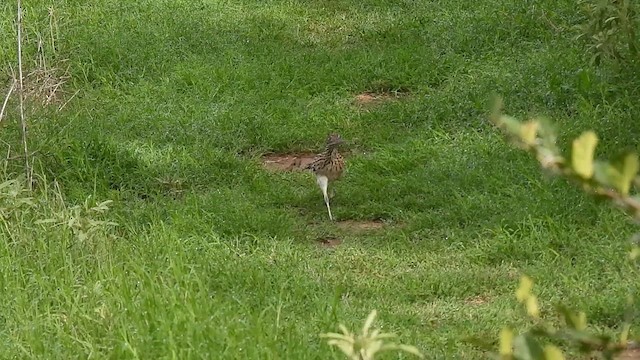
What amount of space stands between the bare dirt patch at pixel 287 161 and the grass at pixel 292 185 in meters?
0.09

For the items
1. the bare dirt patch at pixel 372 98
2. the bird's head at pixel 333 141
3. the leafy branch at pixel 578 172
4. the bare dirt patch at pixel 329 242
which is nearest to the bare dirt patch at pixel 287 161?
the bird's head at pixel 333 141

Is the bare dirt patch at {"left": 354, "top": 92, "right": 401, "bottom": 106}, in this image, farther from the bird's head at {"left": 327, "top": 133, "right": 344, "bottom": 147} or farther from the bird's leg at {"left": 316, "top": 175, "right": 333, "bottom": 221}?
the bird's leg at {"left": 316, "top": 175, "right": 333, "bottom": 221}

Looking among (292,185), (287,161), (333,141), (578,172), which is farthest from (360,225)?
(578,172)

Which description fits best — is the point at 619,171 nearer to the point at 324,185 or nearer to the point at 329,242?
the point at 329,242

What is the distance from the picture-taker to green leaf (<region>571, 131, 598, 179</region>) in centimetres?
176

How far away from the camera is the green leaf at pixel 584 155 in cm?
176

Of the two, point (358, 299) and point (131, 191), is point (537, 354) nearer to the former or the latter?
point (358, 299)

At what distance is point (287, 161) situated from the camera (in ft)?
27.9

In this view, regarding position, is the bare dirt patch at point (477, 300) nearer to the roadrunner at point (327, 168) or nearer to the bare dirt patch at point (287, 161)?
the roadrunner at point (327, 168)

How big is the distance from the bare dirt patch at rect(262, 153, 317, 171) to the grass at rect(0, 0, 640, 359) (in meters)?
0.09

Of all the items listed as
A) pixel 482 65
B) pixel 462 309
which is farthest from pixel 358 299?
pixel 482 65

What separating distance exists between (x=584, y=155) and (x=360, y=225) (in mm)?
5537

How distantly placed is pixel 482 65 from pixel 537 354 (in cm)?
749

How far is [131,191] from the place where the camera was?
7.72 meters
